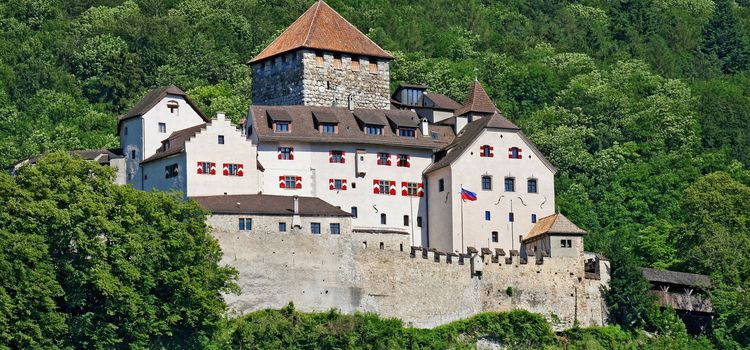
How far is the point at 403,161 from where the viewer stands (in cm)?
8262

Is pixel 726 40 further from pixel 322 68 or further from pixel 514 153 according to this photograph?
pixel 514 153

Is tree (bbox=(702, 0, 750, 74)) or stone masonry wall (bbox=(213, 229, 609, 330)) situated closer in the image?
stone masonry wall (bbox=(213, 229, 609, 330))

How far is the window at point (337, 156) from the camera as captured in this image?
81.2 meters

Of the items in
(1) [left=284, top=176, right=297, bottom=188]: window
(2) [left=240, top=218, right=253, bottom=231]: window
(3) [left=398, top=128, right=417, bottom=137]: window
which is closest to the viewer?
(2) [left=240, top=218, right=253, bottom=231]: window

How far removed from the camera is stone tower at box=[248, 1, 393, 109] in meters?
85.8

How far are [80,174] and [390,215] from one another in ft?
50.1

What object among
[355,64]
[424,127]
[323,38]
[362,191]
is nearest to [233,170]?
[362,191]

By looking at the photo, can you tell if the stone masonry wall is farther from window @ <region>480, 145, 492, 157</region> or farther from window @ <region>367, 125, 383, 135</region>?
window @ <region>367, 125, 383, 135</region>

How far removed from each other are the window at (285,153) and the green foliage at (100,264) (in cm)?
834

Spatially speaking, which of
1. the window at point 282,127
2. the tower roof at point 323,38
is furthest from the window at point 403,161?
the tower roof at point 323,38

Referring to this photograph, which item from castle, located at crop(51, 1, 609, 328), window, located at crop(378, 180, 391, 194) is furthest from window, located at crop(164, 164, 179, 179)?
window, located at crop(378, 180, 391, 194)

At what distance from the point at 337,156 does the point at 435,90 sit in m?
30.6

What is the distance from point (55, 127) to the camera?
4235 inches

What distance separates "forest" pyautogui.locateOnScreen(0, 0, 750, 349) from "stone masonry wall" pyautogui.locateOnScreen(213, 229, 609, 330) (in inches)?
66.5
